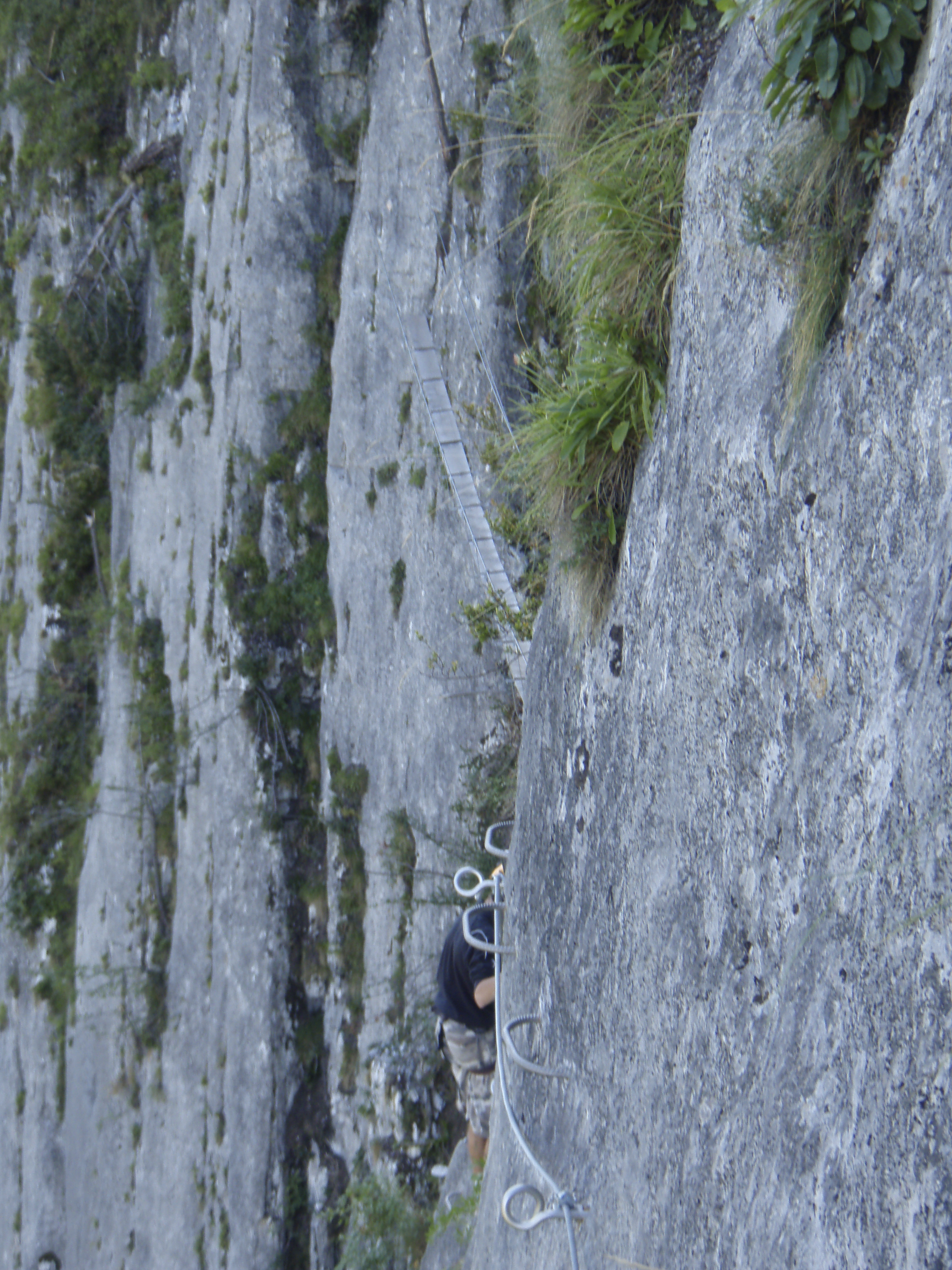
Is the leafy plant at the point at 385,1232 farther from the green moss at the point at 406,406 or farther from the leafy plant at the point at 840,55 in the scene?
the leafy plant at the point at 840,55

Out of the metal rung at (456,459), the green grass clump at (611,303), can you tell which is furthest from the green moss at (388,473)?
the green grass clump at (611,303)

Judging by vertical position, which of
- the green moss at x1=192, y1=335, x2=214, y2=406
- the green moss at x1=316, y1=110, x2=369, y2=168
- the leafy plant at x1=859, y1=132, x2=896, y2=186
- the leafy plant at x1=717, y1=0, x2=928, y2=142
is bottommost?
the leafy plant at x1=859, y1=132, x2=896, y2=186

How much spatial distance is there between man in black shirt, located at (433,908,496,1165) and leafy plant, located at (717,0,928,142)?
13.0 feet

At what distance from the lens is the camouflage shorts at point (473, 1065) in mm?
5363

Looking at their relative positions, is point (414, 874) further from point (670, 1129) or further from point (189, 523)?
point (189, 523)

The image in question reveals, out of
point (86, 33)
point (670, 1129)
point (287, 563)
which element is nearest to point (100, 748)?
point (287, 563)

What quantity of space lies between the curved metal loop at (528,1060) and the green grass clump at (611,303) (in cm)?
175

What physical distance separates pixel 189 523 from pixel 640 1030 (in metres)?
7.99

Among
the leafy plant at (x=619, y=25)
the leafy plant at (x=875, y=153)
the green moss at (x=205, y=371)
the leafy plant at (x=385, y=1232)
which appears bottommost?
the leafy plant at (x=385, y=1232)

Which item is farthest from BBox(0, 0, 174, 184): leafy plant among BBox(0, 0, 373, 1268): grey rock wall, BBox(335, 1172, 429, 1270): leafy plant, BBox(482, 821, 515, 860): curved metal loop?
BBox(335, 1172, 429, 1270): leafy plant

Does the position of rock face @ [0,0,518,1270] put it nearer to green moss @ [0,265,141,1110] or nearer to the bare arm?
green moss @ [0,265,141,1110]

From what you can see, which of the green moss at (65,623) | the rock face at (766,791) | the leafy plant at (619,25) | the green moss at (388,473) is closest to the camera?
the rock face at (766,791)

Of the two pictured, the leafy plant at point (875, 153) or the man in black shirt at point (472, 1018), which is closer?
the leafy plant at point (875, 153)

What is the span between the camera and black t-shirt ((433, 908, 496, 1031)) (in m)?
5.09
